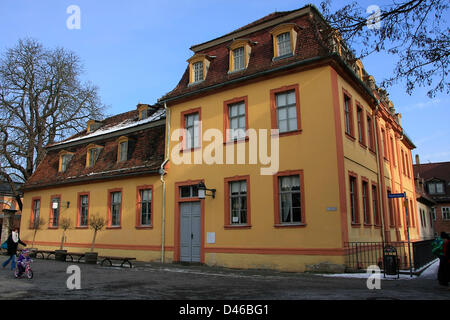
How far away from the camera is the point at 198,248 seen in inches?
675

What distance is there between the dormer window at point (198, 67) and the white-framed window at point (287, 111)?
14.7ft

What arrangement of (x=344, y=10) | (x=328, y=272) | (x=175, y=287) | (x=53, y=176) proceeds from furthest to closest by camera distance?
1. (x=53, y=176)
2. (x=328, y=272)
3. (x=175, y=287)
4. (x=344, y=10)

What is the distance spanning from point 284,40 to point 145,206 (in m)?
10.4

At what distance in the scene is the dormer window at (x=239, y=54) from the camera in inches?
677

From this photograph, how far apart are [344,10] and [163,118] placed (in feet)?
44.1

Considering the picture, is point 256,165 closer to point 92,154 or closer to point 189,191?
point 189,191

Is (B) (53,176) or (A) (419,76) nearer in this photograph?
(A) (419,76)

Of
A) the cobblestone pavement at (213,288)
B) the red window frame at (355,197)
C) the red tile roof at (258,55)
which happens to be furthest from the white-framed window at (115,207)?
the red window frame at (355,197)

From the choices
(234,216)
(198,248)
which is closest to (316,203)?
(234,216)

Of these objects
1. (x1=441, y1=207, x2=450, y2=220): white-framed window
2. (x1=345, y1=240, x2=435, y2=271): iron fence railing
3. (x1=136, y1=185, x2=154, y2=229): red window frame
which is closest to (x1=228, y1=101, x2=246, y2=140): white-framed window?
(x1=136, y1=185, x2=154, y2=229): red window frame

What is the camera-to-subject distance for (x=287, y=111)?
15.6 metres

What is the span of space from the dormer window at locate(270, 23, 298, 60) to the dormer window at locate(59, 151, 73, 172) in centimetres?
1581

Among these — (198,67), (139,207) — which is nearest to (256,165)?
(198,67)
